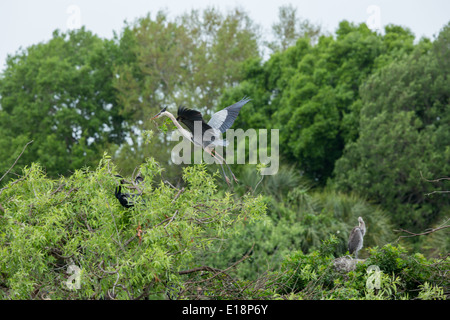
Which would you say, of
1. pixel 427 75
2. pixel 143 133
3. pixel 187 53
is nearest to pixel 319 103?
pixel 427 75

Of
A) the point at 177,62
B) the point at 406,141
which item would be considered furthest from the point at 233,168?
the point at 177,62

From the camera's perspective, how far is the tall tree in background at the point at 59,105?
85.2 feet

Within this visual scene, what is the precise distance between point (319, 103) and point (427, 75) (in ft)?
13.7

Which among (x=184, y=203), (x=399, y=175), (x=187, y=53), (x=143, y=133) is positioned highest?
(x=187, y=53)

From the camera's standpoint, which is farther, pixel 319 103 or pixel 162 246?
pixel 319 103

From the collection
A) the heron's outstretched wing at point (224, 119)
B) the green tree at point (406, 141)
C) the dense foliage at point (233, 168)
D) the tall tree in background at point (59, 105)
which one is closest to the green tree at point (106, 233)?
the dense foliage at point (233, 168)

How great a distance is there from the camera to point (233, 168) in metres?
19.0

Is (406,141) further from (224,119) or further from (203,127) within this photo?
(203,127)

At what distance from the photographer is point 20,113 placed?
27312mm

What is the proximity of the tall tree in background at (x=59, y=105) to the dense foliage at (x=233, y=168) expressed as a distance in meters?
0.09

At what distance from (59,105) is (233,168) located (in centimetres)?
1217

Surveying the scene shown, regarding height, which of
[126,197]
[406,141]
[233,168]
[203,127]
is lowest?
[233,168]
